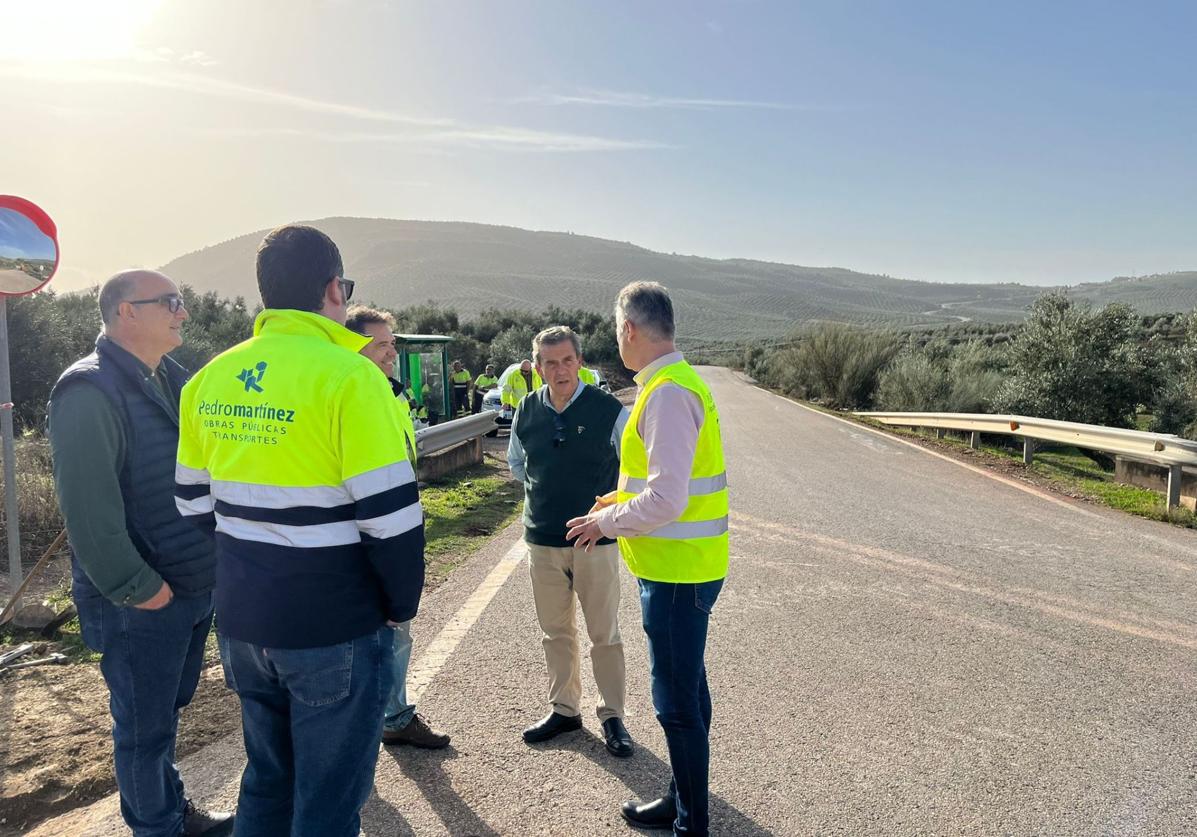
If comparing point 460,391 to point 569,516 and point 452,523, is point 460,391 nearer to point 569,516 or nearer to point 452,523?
point 452,523

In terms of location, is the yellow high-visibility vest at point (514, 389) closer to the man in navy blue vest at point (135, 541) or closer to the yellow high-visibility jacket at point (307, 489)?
the man in navy blue vest at point (135, 541)

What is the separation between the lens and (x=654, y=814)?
2.91 metres

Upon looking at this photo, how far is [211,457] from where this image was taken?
6.93 feet

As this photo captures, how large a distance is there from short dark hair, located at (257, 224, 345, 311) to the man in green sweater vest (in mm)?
1747

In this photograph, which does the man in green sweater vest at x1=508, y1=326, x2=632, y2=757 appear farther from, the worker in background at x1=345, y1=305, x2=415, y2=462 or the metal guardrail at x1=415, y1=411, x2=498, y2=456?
the metal guardrail at x1=415, y1=411, x2=498, y2=456

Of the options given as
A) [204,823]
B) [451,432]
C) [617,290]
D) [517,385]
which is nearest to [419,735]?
[204,823]

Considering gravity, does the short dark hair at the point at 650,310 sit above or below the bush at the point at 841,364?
above

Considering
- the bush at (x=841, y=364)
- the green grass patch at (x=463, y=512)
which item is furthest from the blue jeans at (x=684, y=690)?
the bush at (x=841, y=364)

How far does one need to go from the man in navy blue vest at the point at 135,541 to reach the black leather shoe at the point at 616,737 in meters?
1.56

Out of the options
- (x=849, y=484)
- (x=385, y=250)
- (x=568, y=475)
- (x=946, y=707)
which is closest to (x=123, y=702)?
(x=568, y=475)

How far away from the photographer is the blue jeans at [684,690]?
2.75 metres

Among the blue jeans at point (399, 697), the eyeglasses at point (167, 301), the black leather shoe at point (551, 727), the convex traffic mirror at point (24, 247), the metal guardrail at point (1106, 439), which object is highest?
the convex traffic mirror at point (24, 247)

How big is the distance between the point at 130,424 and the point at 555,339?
6.19ft

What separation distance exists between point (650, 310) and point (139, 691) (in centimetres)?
224
